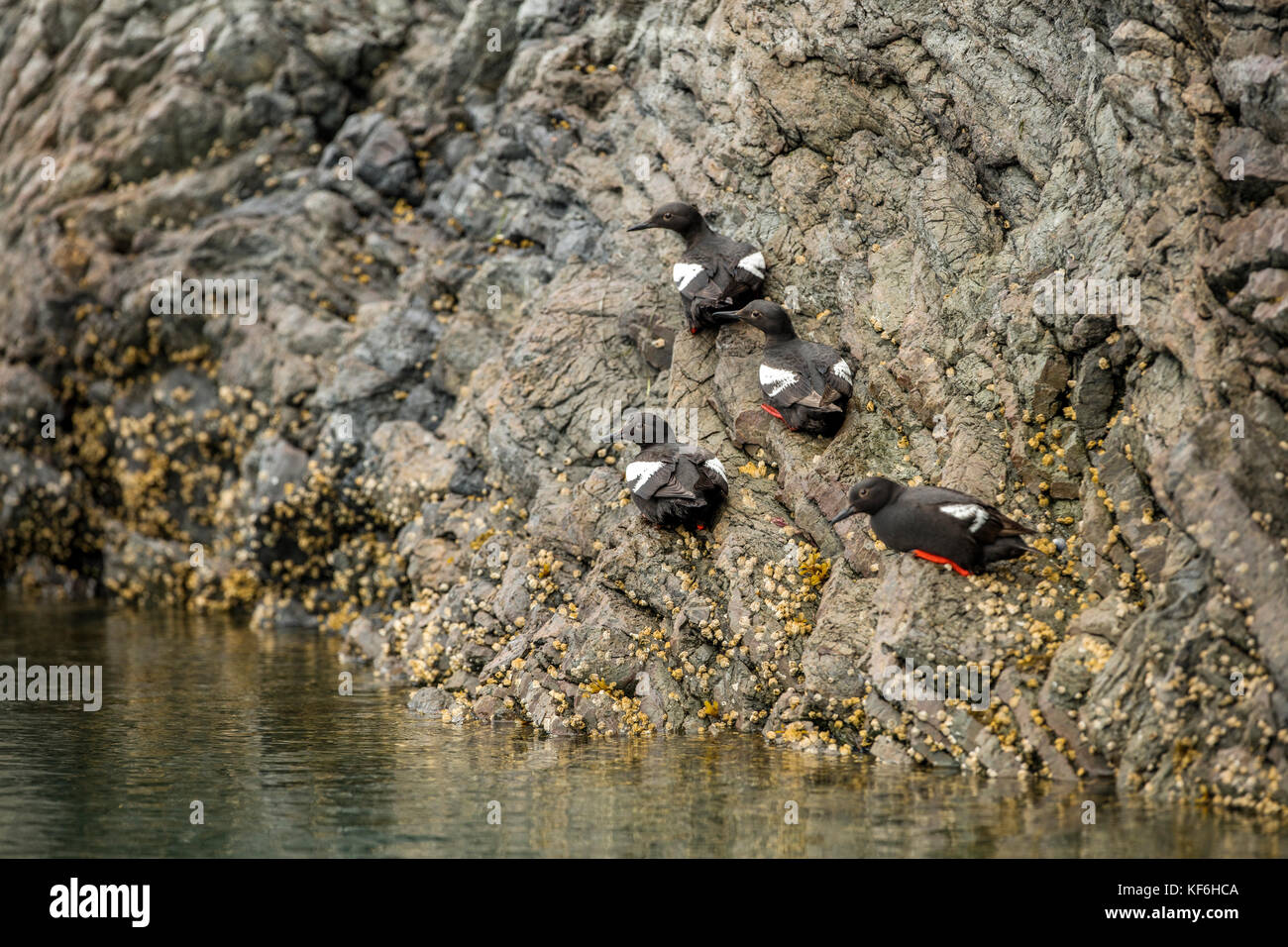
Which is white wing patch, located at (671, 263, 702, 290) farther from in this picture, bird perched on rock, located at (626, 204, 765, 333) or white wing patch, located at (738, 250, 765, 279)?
white wing patch, located at (738, 250, 765, 279)

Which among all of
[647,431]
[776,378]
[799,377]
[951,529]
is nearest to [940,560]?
[951,529]

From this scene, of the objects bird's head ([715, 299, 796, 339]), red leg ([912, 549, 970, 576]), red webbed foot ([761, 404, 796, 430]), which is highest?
bird's head ([715, 299, 796, 339])

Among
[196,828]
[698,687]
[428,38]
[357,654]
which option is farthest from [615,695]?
[428,38]

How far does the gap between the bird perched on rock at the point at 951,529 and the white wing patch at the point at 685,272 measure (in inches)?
230

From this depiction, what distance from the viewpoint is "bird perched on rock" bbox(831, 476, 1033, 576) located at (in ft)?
49.7

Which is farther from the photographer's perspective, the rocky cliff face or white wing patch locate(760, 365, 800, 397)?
white wing patch locate(760, 365, 800, 397)

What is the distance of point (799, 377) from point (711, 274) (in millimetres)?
2896

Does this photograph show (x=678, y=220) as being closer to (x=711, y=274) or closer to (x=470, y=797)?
(x=711, y=274)

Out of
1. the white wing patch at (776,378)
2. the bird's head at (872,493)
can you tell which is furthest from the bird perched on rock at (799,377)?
the bird's head at (872,493)

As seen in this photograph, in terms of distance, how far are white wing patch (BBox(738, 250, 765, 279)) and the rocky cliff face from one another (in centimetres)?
47

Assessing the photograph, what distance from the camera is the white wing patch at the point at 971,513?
15148 millimetres

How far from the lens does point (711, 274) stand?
2003 cm

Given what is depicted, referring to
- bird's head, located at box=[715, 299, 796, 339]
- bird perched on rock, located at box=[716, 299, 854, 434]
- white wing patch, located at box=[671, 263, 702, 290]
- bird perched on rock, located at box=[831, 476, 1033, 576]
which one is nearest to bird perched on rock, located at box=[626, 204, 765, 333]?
white wing patch, located at box=[671, 263, 702, 290]
